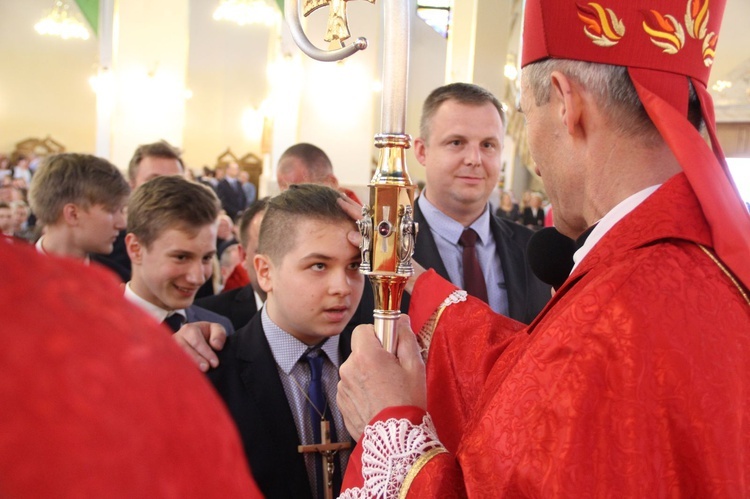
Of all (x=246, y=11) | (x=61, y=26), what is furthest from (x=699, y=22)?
(x=61, y=26)

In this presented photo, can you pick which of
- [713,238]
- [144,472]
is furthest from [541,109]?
[144,472]

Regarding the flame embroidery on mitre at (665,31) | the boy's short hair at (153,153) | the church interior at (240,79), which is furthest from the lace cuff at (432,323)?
the church interior at (240,79)

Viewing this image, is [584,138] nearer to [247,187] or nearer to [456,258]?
[456,258]

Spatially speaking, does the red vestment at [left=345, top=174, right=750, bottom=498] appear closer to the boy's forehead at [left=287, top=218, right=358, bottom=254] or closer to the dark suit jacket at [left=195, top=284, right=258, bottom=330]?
the boy's forehead at [left=287, top=218, right=358, bottom=254]

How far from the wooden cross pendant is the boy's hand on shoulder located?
11.9 inches

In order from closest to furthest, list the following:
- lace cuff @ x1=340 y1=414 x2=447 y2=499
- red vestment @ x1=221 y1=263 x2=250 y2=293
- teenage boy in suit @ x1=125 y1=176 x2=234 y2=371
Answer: lace cuff @ x1=340 y1=414 x2=447 y2=499 < teenage boy in suit @ x1=125 y1=176 x2=234 y2=371 < red vestment @ x1=221 y1=263 x2=250 y2=293

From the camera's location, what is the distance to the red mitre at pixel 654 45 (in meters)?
1.35

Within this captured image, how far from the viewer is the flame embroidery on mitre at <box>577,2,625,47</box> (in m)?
1.44

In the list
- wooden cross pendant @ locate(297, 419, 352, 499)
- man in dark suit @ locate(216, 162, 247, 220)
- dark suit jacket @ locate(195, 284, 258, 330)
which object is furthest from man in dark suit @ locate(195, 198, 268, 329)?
man in dark suit @ locate(216, 162, 247, 220)

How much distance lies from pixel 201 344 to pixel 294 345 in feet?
0.79

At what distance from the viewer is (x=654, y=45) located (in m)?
1.44

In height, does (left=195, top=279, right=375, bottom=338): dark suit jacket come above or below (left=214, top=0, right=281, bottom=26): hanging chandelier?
below

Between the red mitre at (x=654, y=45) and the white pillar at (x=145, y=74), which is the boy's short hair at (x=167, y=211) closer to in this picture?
the red mitre at (x=654, y=45)

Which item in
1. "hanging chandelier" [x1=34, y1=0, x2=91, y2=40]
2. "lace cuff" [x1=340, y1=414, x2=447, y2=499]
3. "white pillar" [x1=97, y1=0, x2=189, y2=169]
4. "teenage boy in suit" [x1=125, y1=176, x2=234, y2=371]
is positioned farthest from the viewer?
"hanging chandelier" [x1=34, y1=0, x2=91, y2=40]
